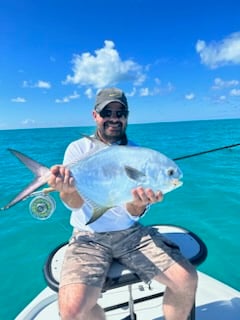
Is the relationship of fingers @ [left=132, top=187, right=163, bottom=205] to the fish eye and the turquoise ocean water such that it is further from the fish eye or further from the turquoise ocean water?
the turquoise ocean water

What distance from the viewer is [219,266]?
14.9 feet

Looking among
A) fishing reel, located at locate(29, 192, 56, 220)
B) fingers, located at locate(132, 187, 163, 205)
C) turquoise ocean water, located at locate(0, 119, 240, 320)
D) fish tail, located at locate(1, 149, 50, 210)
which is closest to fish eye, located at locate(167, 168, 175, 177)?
fingers, located at locate(132, 187, 163, 205)

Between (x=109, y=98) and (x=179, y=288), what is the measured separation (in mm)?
1397

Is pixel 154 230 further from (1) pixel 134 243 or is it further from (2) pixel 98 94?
(2) pixel 98 94

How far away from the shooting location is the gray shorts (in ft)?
6.40

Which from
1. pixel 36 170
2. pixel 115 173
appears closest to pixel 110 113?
pixel 115 173

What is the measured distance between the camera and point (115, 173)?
1787 mm

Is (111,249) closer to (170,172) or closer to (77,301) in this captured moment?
(77,301)

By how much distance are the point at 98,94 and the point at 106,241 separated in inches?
44.1

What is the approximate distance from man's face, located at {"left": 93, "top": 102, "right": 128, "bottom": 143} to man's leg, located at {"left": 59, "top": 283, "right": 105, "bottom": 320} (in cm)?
108

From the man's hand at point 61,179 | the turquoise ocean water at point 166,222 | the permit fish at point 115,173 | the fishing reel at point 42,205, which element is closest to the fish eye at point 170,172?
the permit fish at point 115,173

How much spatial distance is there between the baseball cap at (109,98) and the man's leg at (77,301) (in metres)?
1.25

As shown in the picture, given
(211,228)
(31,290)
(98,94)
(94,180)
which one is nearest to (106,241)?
(94,180)

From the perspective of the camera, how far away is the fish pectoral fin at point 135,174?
1.75m
